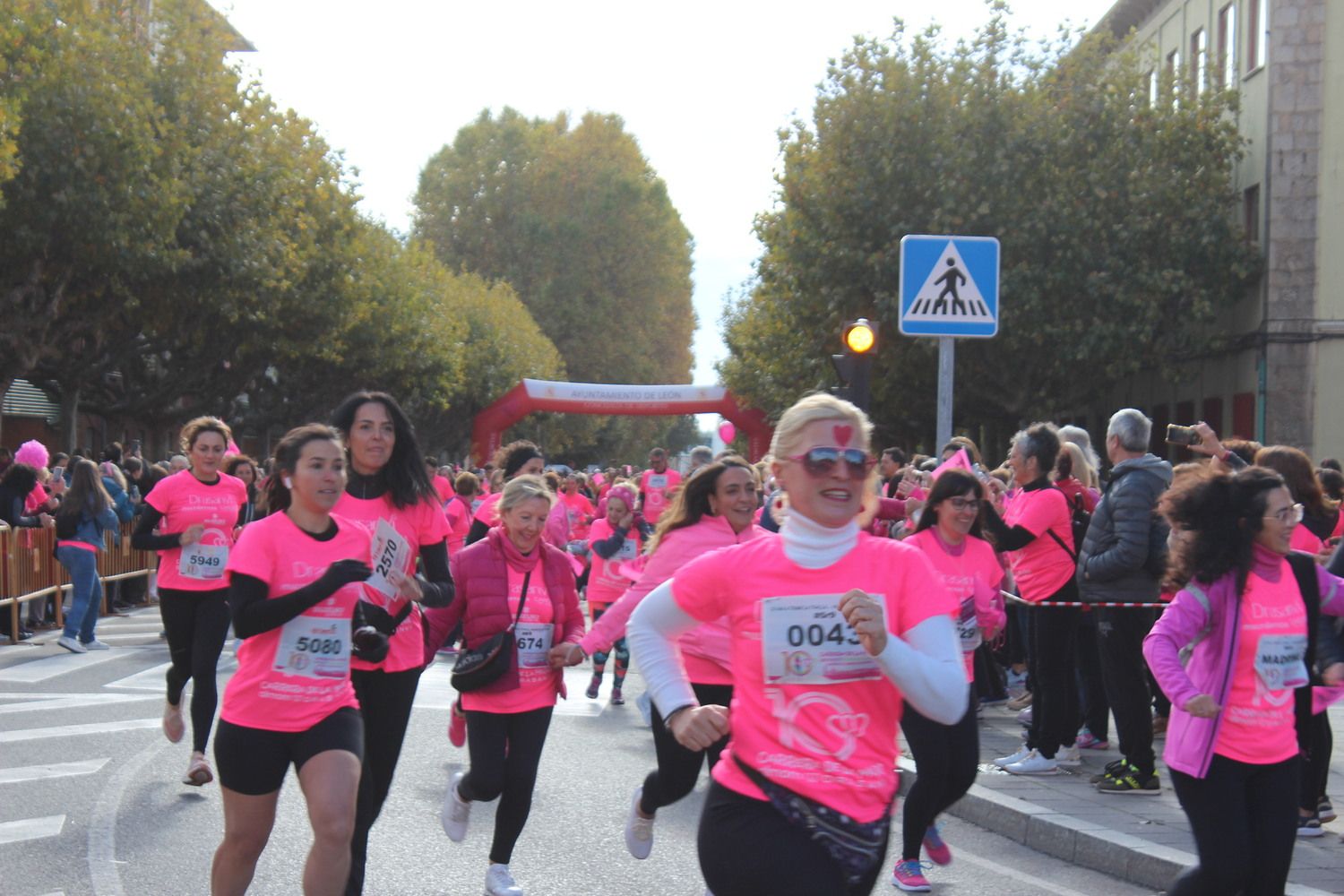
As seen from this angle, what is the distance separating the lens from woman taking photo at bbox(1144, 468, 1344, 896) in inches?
190

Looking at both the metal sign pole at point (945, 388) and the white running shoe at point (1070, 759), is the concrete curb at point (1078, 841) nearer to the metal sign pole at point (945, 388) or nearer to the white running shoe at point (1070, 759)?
the white running shoe at point (1070, 759)

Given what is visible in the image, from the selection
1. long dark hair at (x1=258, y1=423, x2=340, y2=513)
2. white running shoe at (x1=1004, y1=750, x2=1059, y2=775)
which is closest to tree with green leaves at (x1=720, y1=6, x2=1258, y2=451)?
white running shoe at (x1=1004, y1=750, x2=1059, y2=775)

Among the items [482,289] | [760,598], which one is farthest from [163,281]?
[482,289]

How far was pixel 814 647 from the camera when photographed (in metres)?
3.52

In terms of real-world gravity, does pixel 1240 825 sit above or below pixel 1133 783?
above

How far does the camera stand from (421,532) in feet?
20.1

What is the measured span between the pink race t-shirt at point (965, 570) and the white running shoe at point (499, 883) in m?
2.25

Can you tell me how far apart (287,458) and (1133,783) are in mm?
4733

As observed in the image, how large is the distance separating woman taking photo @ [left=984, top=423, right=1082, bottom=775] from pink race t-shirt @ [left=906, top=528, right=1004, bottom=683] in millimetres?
1029

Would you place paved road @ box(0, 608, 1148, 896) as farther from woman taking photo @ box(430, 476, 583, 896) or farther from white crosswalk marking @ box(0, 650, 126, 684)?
white crosswalk marking @ box(0, 650, 126, 684)

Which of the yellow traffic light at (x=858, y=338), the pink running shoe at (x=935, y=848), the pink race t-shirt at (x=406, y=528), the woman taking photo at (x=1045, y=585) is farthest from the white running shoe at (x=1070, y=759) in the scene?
the pink race t-shirt at (x=406, y=528)

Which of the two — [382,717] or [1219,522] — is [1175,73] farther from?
[382,717]

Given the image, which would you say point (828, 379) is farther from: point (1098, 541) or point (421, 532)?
point (421, 532)

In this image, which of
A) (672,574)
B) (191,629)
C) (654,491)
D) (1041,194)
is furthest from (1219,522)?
(1041,194)
